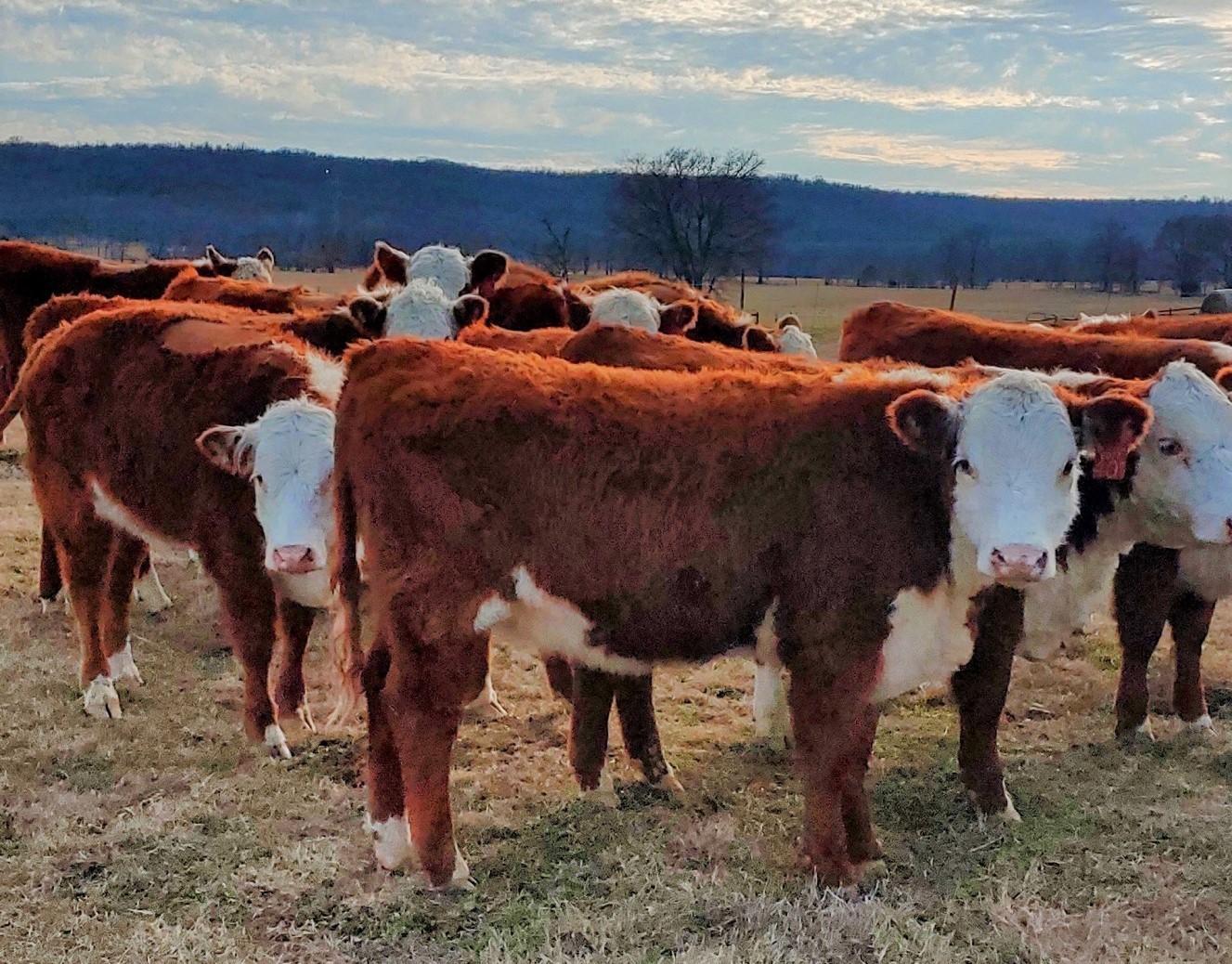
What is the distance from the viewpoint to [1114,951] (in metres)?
3.75

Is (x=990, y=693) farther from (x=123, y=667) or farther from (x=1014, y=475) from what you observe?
(x=123, y=667)

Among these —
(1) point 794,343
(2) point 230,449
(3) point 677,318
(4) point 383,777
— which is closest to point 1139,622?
(4) point 383,777

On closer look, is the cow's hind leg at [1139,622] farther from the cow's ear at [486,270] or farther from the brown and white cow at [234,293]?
the brown and white cow at [234,293]

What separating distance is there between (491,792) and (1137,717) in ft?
10.9

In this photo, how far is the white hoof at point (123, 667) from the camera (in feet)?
20.5

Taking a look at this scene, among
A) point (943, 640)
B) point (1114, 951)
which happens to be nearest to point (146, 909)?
point (943, 640)

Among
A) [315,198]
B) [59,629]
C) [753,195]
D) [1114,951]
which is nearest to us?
[1114,951]

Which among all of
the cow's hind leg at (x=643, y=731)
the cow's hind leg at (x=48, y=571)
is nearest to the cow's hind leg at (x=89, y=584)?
the cow's hind leg at (x=48, y=571)

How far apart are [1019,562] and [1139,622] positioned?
2.60 meters

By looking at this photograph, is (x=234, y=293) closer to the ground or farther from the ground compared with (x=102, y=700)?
farther from the ground

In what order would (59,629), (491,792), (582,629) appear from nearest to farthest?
1. (582,629)
2. (491,792)
3. (59,629)

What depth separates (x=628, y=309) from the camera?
8484 mm

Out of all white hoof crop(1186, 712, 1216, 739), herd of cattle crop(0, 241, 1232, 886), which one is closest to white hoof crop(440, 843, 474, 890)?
herd of cattle crop(0, 241, 1232, 886)

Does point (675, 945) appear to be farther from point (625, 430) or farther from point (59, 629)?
point (59, 629)
